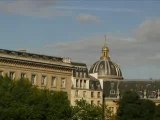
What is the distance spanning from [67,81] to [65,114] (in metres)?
45.0

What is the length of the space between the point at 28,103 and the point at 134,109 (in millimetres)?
46870

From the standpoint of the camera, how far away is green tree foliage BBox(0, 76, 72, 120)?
10738cm

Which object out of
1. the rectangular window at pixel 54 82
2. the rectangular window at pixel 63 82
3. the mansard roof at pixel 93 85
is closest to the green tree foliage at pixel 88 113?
the rectangular window at pixel 54 82

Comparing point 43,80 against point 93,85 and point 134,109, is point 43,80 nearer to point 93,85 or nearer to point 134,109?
point 134,109

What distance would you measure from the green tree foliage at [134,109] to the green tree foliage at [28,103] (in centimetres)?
3435

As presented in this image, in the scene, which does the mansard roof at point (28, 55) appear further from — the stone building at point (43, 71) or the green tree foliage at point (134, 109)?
the green tree foliage at point (134, 109)

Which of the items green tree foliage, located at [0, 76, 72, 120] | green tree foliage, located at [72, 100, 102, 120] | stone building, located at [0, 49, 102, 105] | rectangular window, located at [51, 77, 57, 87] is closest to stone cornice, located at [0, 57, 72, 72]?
stone building, located at [0, 49, 102, 105]

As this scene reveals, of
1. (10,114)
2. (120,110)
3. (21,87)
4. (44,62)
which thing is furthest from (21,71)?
(10,114)

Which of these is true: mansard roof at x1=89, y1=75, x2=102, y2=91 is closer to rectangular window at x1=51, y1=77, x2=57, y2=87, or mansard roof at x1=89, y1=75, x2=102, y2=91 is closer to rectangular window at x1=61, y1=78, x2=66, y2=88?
rectangular window at x1=61, y1=78, x2=66, y2=88

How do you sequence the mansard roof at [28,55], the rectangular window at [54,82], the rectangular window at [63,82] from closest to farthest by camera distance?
the mansard roof at [28,55], the rectangular window at [54,82], the rectangular window at [63,82]

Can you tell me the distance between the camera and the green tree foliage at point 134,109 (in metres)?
154

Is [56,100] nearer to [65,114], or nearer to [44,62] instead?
[65,114]

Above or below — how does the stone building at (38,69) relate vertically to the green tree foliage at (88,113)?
above

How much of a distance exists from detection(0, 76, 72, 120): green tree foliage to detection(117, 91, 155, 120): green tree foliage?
3435 cm
